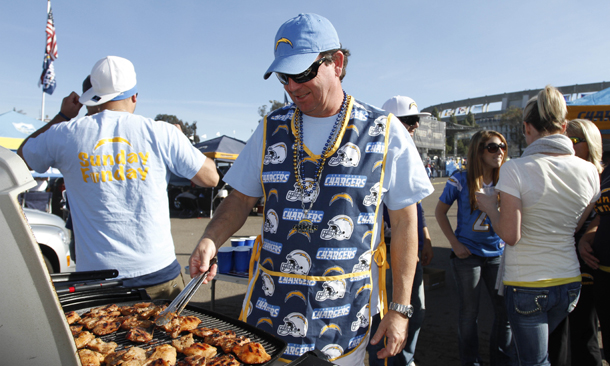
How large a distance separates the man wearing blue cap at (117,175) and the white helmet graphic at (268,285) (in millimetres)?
818

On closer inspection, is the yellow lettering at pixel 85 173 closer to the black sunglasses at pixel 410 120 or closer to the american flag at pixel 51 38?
the black sunglasses at pixel 410 120

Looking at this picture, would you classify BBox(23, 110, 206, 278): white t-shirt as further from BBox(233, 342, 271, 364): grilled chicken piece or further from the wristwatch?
the wristwatch

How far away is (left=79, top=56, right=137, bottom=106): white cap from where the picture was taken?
85.4 inches

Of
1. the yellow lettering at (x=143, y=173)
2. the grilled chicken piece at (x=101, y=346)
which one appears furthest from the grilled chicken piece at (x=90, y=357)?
the yellow lettering at (x=143, y=173)

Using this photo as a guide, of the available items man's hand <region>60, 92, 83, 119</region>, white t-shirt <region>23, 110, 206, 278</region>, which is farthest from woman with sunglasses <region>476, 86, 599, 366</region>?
man's hand <region>60, 92, 83, 119</region>

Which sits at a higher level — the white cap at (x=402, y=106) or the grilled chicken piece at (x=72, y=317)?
the white cap at (x=402, y=106)

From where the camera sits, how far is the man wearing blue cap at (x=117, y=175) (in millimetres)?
2061

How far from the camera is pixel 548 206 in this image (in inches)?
86.7

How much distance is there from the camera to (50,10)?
1547 cm

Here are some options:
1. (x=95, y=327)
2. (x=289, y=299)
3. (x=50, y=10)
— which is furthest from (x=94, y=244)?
(x=50, y=10)

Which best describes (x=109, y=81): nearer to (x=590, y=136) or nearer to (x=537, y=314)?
(x=537, y=314)

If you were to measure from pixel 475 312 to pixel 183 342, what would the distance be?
8.37 ft

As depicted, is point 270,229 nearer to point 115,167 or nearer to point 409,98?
point 115,167

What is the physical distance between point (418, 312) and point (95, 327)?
2512 millimetres
